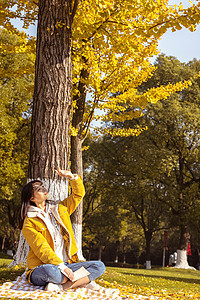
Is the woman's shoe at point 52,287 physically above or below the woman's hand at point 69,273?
below

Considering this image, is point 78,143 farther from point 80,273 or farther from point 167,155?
point 167,155

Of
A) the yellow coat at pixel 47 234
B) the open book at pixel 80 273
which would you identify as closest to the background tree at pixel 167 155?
the yellow coat at pixel 47 234

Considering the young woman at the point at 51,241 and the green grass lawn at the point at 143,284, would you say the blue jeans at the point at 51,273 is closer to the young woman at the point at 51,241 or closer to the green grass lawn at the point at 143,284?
the young woman at the point at 51,241

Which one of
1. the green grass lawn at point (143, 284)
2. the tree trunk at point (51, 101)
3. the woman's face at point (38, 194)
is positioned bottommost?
the green grass lawn at point (143, 284)

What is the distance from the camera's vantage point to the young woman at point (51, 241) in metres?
3.65

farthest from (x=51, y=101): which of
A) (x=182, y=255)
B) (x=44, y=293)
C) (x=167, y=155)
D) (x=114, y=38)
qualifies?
(x=182, y=255)

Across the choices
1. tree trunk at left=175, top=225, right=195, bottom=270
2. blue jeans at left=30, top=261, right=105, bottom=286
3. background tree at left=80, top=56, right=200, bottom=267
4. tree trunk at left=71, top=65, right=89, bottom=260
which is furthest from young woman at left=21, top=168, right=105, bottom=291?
tree trunk at left=175, top=225, right=195, bottom=270

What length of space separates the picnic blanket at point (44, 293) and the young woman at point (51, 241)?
8 centimetres

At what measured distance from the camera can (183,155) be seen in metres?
19.2

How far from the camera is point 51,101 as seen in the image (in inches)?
209

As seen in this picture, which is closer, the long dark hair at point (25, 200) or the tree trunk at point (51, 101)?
the long dark hair at point (25, 200)

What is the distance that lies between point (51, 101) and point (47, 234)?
7.56 feet

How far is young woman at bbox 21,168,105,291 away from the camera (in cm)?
365

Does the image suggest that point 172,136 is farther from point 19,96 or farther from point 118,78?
point 118,78
